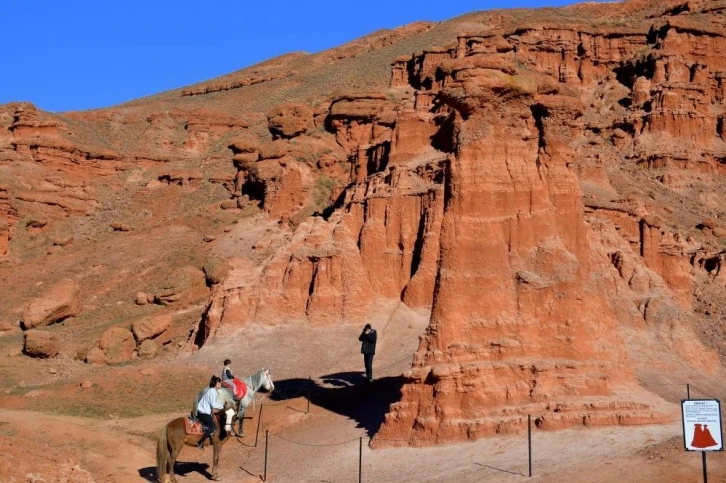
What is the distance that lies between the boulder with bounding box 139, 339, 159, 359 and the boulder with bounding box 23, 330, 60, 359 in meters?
3.23

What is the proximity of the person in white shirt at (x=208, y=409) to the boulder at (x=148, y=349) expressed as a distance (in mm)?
16897

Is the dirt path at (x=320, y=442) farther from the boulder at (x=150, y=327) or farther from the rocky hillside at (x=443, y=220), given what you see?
the boulder at (x=150, y=327)

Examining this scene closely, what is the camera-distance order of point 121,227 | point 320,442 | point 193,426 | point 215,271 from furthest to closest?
point 121,227 → point 215,271 → point 320,442 → point 193,426

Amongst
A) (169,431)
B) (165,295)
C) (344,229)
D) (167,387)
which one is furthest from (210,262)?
(169,431)

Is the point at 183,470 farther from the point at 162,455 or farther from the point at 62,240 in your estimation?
the point at 62,240

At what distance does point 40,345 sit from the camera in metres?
31.3

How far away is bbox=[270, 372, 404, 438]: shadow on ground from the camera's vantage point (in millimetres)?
19547

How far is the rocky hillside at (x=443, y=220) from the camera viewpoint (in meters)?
16.7

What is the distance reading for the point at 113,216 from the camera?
186 ft

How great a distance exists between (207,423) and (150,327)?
18.4 meters

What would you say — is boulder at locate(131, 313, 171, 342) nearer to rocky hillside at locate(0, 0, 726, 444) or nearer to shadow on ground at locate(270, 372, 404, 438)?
rocky hillside at locate(0, 0, 726, 444)

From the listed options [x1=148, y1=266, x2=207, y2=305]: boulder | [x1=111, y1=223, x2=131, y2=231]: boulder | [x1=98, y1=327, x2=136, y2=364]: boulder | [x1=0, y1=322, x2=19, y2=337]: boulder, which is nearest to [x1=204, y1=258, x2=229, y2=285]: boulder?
[x1=148, y1=266, x2=207, y2=305]: boulder

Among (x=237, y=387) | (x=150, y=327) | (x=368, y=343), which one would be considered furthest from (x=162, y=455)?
(x=150, y=327)

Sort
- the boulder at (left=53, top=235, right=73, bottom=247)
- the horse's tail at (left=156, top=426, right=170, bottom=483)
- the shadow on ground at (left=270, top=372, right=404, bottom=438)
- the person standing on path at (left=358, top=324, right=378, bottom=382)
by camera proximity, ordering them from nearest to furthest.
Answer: the horse's tail at (left=156, top=426, right=170, bottom=483) → the shadow on ground at (left=270, top=372, right=404, bottom=438) → the person standing on path at (left=358, top=324, right=378, bottom=382) → the boulder at (left=53, top=235, right=73, bottom=247)
